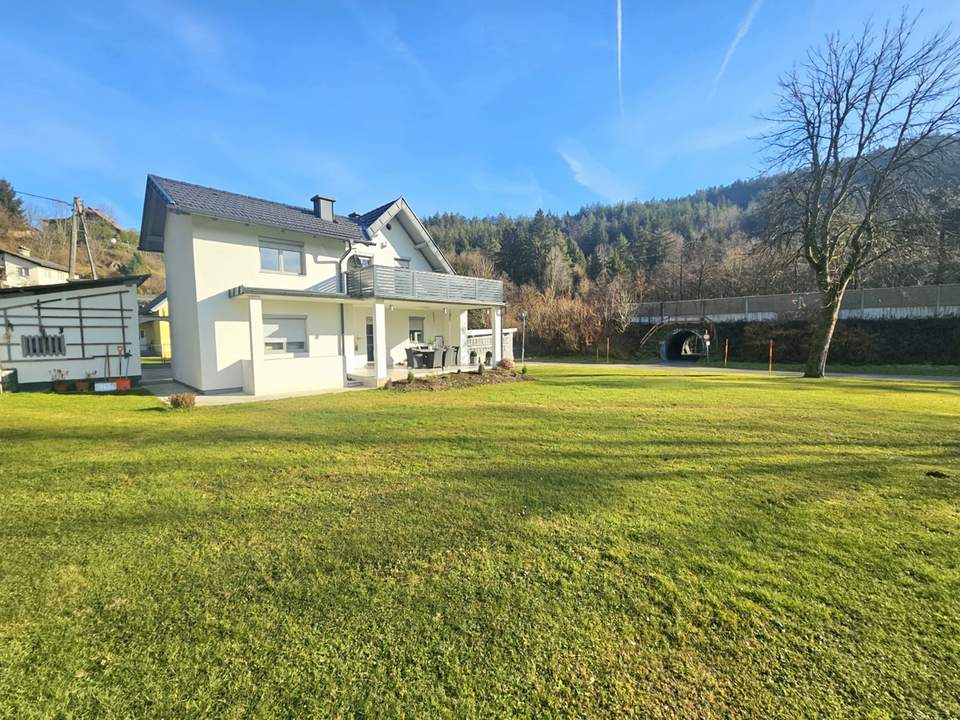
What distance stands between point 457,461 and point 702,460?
3.47 m

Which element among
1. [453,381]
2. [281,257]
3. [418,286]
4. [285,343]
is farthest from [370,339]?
[453,381]

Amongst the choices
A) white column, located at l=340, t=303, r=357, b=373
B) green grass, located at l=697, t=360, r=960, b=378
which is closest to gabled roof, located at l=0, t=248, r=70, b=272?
white column, located at l=340, t=303, r=357, b=373

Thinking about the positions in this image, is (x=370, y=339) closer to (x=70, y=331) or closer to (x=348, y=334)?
(x=348, y=334)

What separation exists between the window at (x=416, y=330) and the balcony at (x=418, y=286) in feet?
9.22

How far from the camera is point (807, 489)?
476cm

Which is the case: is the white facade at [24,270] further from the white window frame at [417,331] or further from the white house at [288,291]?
the white window frame at [417,331]

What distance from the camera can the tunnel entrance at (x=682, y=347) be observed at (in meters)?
35.9

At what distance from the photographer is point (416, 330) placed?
813 inches

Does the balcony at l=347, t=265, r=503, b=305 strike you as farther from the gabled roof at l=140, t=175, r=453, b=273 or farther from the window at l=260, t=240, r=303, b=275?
the gabled roof at l=140, t=175, r=453, b=273

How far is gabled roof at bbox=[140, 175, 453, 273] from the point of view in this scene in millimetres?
13754

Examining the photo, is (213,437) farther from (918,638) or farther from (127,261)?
(127,261)

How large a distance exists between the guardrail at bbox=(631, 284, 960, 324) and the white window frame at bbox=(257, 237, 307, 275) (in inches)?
1183

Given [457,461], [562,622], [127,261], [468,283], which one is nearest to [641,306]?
[468,283]

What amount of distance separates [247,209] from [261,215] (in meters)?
0.56
